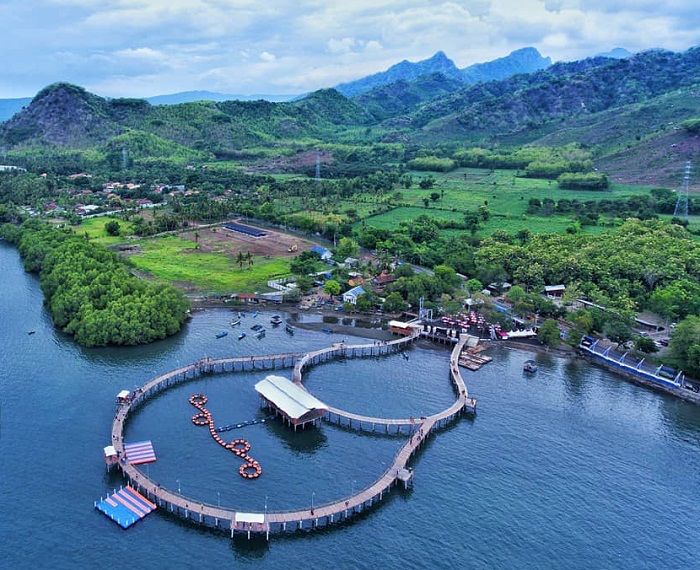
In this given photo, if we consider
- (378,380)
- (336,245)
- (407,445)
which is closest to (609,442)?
(407,445)

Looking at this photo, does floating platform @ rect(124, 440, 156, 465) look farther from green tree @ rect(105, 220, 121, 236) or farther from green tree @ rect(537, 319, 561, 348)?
green tree @ rect(105, 220, 121, 236)

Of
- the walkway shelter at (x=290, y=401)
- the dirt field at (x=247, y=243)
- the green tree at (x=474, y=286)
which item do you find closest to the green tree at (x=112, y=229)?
the dirt field at (x=247, y=243)

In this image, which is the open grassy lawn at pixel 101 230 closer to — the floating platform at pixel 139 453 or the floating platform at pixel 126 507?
the floating platform at pixel 139 453

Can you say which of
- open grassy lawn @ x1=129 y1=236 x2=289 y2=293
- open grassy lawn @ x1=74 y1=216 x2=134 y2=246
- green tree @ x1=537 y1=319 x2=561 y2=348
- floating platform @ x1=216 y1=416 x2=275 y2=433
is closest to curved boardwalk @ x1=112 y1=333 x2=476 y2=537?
floating platform @ x1=216 y1=416 x2=275 y2=433

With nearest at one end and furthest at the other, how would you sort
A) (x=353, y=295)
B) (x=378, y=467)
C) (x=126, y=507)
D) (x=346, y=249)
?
1. (x=126, y=507)
2. (x=378, y=467)
3. (x=353, y=295)
4. (x=346, y=249)

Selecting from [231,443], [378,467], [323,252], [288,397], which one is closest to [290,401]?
[288,397]

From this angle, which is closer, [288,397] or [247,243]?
[288,397]

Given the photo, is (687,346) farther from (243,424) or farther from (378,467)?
(243,424)
